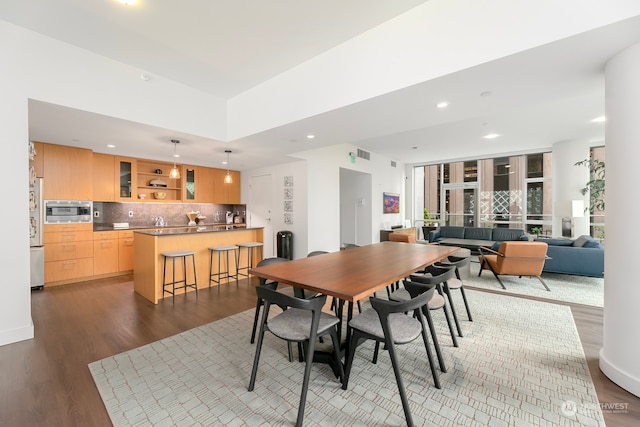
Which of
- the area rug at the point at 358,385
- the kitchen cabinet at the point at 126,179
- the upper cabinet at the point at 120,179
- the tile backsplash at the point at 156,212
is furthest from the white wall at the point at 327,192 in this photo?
the kitchen cabinet at the point at 126,179

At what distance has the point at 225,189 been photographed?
6969 mm

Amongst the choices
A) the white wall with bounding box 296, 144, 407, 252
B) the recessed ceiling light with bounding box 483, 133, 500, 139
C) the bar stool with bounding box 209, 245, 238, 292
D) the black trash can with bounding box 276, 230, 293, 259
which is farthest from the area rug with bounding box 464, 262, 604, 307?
the bar stool with bounding box 209, 245, 238, 292

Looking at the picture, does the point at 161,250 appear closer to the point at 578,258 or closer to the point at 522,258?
the point at 522,258

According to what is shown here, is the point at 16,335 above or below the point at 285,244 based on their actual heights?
below

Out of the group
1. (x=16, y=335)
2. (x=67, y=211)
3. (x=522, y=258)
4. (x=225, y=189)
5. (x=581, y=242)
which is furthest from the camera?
(x=225, y=189)

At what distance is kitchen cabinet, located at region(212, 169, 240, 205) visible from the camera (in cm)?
682

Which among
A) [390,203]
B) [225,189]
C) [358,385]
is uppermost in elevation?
[225,189]

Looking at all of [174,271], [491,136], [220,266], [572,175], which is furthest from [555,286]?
[174,271]

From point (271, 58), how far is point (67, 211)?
4.44 metres

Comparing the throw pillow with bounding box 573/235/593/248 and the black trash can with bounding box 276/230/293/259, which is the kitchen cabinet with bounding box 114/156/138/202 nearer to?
the black trash can with bounding box 276/230/293/259

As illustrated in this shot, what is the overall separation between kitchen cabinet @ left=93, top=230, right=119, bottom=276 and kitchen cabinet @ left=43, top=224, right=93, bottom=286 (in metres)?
0.07

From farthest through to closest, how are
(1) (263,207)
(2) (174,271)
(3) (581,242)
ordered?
(1) (263,207) → (3) (581,242) → (2) (174,271)

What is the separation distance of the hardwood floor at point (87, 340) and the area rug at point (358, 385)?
0.11 metres

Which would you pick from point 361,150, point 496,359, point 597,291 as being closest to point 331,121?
point 496,359
